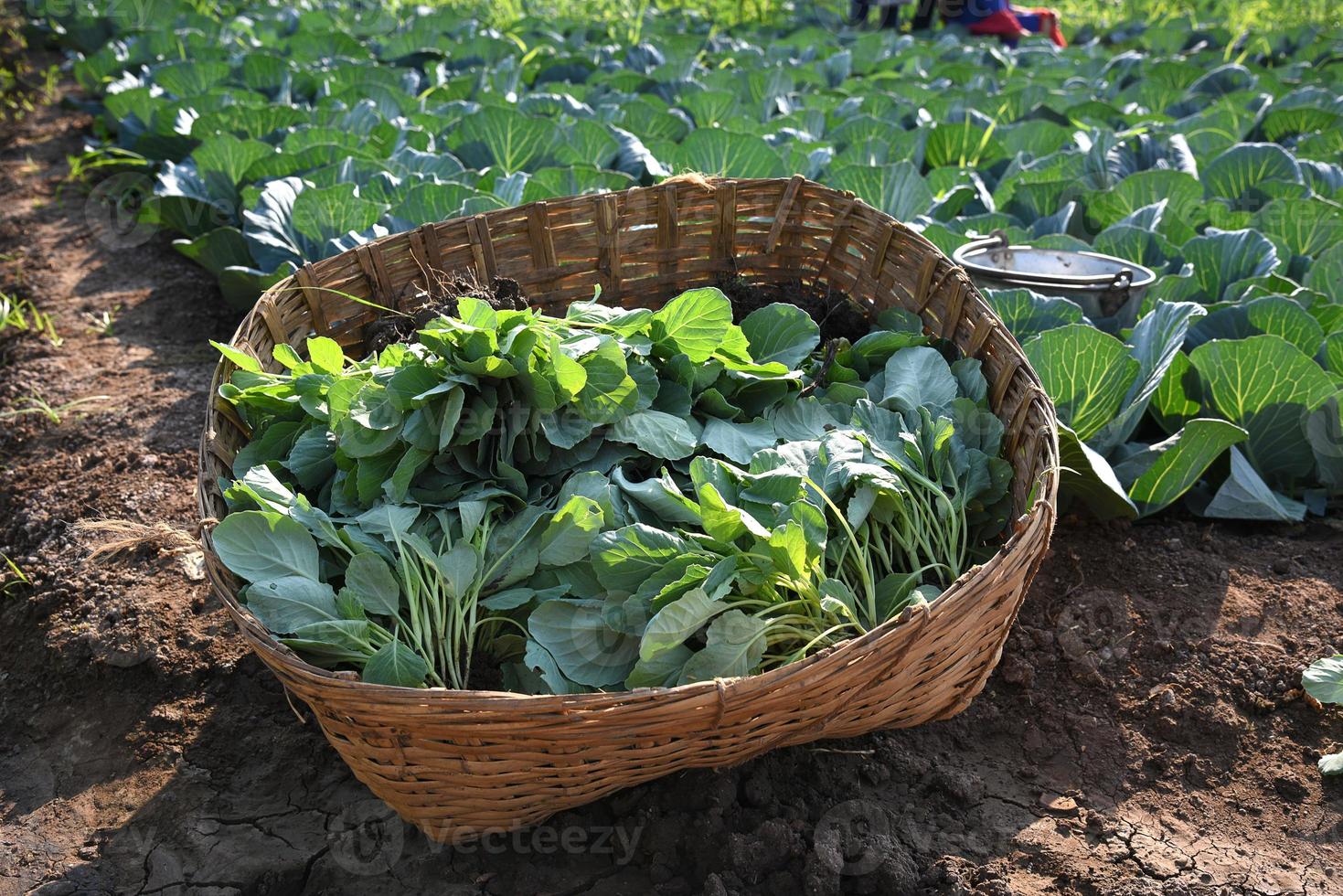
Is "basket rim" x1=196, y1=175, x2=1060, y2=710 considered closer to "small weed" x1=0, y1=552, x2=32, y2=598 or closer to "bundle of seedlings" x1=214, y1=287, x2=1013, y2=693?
"bundle of seedlings" x1=214, y1=287, x2=1013, y2=693

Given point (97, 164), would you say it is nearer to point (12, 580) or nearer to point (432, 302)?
point (12, 580)

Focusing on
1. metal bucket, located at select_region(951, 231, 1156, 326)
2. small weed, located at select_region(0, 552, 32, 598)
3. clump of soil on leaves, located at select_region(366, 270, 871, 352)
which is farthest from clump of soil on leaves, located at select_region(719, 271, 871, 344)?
small weed, located at select_region(0, 552, 32, 598)

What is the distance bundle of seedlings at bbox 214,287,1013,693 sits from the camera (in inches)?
72.1

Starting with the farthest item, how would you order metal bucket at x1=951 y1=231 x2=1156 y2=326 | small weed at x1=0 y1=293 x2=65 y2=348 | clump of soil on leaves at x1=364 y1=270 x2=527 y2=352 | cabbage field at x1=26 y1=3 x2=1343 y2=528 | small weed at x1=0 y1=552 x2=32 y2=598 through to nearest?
1. small weed at x1=0 y1=293 x2=65 y2=348
2. metal bucket at x1=951 y1=231 x2=1156 y2=326
3. small weed at x1=0 y1=552 x2=32 y2=598
4. cabbage field at x1=26 y1=3 x2=1343 y2=528
5. clump of soil on leaves at x1=364 y1=270 x2=527 y2=352

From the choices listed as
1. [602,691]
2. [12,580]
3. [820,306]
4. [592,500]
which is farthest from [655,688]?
[12,580]

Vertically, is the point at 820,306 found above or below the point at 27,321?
above

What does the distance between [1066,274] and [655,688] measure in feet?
6.89

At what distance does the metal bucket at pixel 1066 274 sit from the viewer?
2.91 meters

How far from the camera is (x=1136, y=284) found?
2.94m

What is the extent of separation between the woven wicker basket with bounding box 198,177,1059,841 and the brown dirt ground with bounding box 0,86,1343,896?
0.16m

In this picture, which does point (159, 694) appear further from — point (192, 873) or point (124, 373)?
point (124, 373)

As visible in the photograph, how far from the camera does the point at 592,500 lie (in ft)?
6.34

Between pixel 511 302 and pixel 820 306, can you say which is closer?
pixel 511 302

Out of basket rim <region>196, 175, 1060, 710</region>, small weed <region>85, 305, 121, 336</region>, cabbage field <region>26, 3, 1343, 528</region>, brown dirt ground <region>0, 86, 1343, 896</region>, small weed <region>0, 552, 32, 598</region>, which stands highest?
basket rim <region>196, 175, 1060, 710</region>
